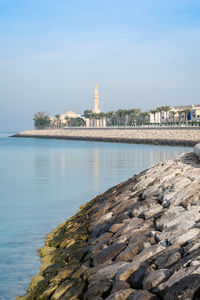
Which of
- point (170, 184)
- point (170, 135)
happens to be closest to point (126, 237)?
point (170, 184)

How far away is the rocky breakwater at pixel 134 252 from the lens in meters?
4.19

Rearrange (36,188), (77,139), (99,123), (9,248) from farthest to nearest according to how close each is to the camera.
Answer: (99,123) < (77,139) < (36,188) < (9,248)

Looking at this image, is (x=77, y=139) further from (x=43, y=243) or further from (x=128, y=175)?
(x=43, y=243)

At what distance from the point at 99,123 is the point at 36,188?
11380 centimetres

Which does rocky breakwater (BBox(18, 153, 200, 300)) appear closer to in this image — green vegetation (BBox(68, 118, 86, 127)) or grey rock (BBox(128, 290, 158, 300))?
grey rock (BBox(128, 290, 158, 300))

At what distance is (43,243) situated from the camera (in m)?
8.61

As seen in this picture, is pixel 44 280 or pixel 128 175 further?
pixel 128 175

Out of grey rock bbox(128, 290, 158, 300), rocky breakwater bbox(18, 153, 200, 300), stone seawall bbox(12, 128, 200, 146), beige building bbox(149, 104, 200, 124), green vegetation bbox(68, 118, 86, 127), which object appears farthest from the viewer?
green vegetation bbox(68, 118, 86, 127)

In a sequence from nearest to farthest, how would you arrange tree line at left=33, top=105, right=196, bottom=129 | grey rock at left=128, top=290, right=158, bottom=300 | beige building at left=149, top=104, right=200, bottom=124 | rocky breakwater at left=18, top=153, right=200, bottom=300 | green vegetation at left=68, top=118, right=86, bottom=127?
grey rock at left=128, top=290, right=158, bottom=300 → rocky breakwater at left=18, top=153, right=200, bottom=300 → beige building at left=149, top=104, right=200, bottom=124 → tree line at left=33, top=105, right=196, bottom=129 → green vegetation at left=68, top=118, right=86, bottom=127

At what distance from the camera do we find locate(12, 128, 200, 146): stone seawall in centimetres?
6020

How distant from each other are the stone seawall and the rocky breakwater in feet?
156

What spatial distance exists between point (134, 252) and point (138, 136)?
68.3 m

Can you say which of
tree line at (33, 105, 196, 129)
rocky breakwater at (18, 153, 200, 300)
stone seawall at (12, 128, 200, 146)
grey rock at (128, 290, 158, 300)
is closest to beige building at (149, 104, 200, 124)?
tree line at (33, 105, 196, 129)

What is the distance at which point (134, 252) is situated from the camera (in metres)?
5.30
